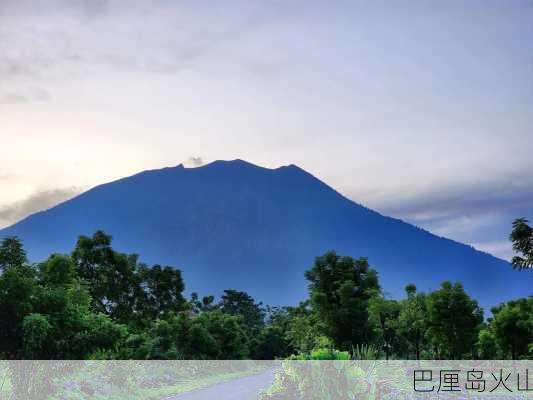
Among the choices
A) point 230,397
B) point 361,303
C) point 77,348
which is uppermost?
point 361,303

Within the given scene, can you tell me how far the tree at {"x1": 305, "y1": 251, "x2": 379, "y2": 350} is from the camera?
37.1 m

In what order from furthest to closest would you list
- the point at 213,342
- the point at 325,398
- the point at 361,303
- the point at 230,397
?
the point at 213,342
the point at 361,303
the point at 230,397
the point at 325,398

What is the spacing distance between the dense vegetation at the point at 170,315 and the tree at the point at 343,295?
0.06 metres

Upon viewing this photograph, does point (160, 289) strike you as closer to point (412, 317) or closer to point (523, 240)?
point (412, 317)

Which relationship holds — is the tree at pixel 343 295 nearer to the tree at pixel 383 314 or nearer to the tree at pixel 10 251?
the tree at pixel 383 314

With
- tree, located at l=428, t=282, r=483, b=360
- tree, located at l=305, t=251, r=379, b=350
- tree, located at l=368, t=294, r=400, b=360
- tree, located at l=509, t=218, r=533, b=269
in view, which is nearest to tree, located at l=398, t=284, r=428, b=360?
tree, located at l=368, t=294, r=400, b=360

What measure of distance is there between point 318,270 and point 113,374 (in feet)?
54.8

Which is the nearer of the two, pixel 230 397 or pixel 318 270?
pixel 230 397

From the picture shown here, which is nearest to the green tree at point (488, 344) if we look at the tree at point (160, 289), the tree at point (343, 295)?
the tree at point (343, 295)

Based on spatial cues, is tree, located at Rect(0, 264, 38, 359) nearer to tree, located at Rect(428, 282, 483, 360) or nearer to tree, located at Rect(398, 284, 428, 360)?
tree, located at Rect(428, 282, 483, 360)

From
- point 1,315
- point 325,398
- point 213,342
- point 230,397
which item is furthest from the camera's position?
point 213,342

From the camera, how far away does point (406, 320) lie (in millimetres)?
45312

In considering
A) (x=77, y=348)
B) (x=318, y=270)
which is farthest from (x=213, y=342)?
(x=77, y=348)

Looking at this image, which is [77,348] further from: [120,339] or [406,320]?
[406,320]
